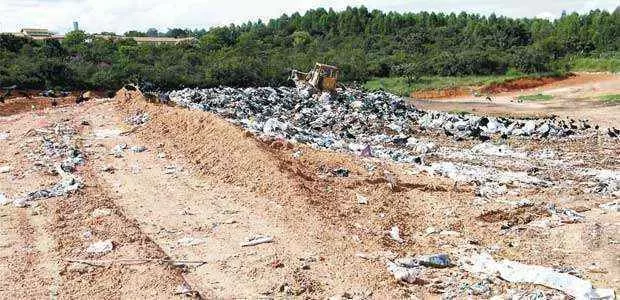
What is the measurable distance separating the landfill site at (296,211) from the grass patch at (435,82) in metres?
16.0

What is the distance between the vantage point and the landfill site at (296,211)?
227 inches

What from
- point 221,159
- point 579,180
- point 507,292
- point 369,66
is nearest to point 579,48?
point 369,66

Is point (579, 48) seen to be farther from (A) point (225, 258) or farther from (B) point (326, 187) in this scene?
(A) point (225, 258)

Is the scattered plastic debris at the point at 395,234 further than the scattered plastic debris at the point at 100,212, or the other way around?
the scattered plastic debris at the point at 100,212

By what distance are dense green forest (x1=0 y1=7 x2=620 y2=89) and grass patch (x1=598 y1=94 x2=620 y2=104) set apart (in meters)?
10.1

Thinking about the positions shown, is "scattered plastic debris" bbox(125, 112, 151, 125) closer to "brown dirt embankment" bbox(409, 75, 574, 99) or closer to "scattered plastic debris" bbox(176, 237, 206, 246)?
"scattered plastic debris" bbox(176, 237, 206, 246)

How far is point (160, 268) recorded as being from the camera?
5898 millimetres

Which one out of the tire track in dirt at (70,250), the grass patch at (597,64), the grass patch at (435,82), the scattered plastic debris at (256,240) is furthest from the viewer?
the grass patch at (597,64)

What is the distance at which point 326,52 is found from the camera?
40.8 m

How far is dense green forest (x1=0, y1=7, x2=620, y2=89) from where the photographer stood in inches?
A: 922

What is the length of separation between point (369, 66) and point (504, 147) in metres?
23.0

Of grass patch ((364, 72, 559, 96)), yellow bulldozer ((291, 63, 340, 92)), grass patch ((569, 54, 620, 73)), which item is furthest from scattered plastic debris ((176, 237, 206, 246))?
grass patch ((569, 54, 620, 73))

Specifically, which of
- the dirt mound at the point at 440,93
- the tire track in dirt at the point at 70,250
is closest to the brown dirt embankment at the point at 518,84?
the dirt mound at the point at 440,93

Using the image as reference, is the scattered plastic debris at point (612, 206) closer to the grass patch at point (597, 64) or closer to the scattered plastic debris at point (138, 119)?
the scattered plastic debris at point (138, 119)
